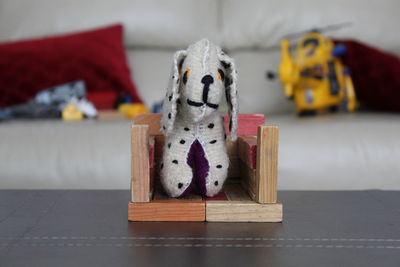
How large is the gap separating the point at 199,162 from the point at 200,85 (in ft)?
0.36

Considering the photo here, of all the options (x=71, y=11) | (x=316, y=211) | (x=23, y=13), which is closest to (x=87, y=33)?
(x=71, y=11)

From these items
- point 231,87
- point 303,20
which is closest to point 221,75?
point 231,87

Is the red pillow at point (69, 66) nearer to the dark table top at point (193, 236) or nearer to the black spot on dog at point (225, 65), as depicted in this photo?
the dark table top at point (193, 236)

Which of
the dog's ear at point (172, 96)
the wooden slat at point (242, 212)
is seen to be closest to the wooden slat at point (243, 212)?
the wooden slat at point (242, 212)

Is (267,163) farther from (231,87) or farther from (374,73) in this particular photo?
(374,73)

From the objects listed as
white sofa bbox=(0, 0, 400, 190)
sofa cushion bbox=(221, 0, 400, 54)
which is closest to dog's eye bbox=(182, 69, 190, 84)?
white sofa bbox=(0, 0, 400, 190)

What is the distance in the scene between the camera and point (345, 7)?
166cm

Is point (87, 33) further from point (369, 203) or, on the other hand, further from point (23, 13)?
point (369, 203)

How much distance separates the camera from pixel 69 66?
4.83ft

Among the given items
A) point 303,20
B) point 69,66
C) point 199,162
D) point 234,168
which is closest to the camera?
point 199,162

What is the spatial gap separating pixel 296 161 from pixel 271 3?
0.81m

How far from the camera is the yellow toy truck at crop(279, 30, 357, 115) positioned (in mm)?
1453

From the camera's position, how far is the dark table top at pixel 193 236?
455 millimetres

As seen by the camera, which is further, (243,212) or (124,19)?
(124,19)
